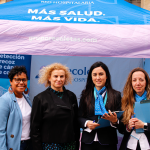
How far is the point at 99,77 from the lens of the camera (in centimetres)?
244

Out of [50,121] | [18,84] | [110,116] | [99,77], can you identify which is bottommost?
[50,121]

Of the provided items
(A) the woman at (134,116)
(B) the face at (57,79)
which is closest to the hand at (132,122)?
(A) the woman at (134,116)

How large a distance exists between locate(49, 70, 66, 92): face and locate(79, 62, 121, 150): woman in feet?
1.24

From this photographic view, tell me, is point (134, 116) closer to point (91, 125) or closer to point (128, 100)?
point (128, 100)

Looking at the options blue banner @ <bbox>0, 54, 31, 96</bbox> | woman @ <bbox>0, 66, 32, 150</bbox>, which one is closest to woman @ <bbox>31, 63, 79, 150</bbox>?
woman @ <bbox>0, 66, 32, 150</bbox>

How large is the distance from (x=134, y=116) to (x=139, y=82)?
0.42 m

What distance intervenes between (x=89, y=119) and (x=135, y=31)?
1393 mm

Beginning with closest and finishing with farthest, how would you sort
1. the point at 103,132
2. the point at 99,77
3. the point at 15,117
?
1. the point at 15,117
2. the point at 103,132
3. the point at 99,77

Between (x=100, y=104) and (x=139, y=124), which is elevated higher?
(x=100, y=104)

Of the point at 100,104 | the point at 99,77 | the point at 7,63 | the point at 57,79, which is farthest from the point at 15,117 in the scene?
the point at 7,63

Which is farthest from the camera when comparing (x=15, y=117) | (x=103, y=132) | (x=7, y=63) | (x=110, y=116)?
(x=7, y=63)

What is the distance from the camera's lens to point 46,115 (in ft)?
7.29

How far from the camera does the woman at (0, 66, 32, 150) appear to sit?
214 cm

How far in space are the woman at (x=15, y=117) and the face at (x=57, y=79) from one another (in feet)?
1.21
